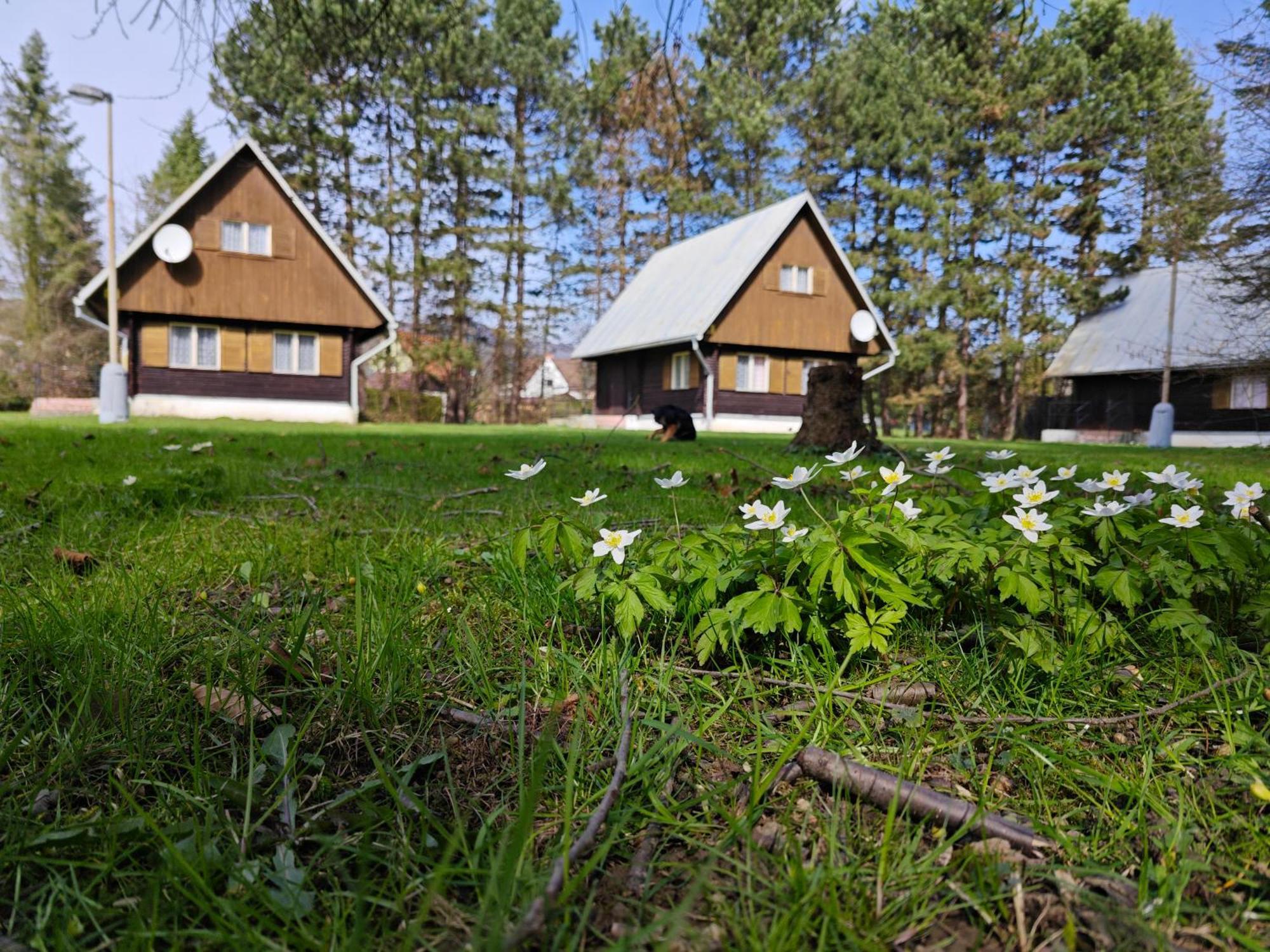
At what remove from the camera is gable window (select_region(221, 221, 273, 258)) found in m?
17.5

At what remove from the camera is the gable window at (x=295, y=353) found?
18594mm

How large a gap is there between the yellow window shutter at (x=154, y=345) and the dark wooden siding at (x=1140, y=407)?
2755 cm

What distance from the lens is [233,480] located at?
12.9ft

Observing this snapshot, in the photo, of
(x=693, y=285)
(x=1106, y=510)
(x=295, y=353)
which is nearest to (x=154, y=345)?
(x=295, y=353)

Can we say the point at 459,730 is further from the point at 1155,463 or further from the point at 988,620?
the point at 1155,463

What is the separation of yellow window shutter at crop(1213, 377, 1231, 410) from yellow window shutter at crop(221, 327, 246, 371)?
90.2 ft

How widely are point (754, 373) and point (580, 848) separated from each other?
21022mm

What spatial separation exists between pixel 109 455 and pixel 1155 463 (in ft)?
35.6

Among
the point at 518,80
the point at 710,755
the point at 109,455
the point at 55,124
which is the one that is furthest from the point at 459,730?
the point at 55,124

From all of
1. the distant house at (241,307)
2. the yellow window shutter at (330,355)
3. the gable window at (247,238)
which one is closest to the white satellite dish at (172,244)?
the distant house at (241,307)

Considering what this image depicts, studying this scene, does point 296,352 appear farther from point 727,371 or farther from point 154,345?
point 727,371

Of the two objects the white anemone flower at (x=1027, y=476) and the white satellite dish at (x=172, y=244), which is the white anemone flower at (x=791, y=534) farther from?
the white satellite dish at (x=172, y=244)

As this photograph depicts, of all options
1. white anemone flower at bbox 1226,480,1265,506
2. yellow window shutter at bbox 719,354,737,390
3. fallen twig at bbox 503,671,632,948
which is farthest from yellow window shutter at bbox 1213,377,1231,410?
fallen twig at bbox 503,671,632,948

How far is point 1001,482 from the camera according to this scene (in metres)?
1.85
